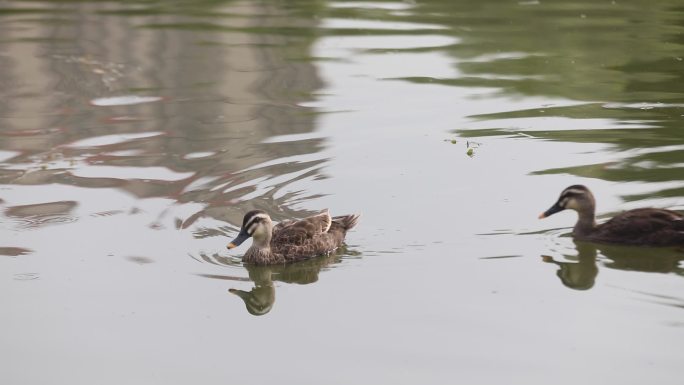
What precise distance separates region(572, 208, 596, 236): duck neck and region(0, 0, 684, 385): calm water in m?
0.22

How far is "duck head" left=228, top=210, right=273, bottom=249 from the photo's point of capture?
1077cm

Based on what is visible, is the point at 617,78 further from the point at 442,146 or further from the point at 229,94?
the point at 229,94

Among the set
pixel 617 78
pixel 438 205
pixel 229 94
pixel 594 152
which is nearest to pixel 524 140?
pixel 594 152

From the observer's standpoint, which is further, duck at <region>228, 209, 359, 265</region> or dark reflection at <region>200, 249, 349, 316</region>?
duck at <region>228, 209, 359, 265</region>

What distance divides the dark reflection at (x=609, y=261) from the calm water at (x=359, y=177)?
0.03m

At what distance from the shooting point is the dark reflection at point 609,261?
33.8ft

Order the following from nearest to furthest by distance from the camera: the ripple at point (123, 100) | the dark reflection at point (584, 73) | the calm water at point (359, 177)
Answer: the calm water at point (359, 177) → the dark reflection at point (584, 73) → the ripple at point (123, 100)

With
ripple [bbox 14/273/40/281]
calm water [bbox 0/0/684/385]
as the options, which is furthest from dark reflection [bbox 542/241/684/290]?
ripple [bbox 14/273/40/281]

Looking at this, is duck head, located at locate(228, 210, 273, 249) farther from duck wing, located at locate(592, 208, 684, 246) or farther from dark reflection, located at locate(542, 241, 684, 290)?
duck wing, located at locate(592, 208, 684, 246)

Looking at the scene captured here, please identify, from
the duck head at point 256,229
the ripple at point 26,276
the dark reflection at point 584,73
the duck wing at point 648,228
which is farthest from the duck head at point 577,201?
the ripple at point 26,276

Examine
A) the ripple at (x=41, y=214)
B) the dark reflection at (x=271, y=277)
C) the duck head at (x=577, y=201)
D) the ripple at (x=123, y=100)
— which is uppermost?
the ripple at (x=123, y=100)

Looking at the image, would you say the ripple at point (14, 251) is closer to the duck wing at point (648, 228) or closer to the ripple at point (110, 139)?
the ripple at point (110, 139)

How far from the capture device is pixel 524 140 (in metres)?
14.0

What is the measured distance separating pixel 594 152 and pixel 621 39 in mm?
6377
